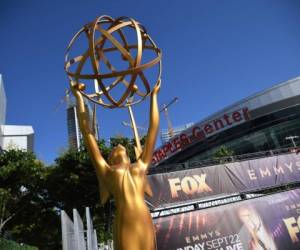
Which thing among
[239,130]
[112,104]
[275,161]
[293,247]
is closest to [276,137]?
[239,130]

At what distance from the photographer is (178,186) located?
44.6ft

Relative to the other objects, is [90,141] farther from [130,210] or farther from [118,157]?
[130,210]

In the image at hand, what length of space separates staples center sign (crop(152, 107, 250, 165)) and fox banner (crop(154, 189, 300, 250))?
33.4 metres

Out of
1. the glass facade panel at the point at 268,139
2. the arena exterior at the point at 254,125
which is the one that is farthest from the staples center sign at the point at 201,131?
the glass facade panel at the point at 268,139

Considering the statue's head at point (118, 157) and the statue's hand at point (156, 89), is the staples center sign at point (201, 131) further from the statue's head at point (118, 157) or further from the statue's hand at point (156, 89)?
the statue's head at point (118, 157)

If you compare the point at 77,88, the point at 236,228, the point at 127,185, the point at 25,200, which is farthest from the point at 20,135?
the point at 127,185

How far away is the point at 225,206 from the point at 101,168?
9105 mm

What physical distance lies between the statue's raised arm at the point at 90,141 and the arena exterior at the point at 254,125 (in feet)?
139

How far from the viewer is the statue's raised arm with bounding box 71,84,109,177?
209 inches

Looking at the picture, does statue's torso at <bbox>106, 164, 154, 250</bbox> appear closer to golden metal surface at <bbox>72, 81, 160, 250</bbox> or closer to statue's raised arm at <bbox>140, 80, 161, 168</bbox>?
golden metal surface at <bbox>72, 81, 160, 250</bbox>

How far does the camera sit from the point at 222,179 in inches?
567

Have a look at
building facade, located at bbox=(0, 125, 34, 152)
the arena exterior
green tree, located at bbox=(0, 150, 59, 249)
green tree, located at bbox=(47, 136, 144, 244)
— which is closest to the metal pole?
green tree, located at bbox=(47, 136, 144, 244)

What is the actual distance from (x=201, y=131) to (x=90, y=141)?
45530 millimetres

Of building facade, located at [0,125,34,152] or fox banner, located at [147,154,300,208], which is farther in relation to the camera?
building facade, located at [0,125,34,152]
